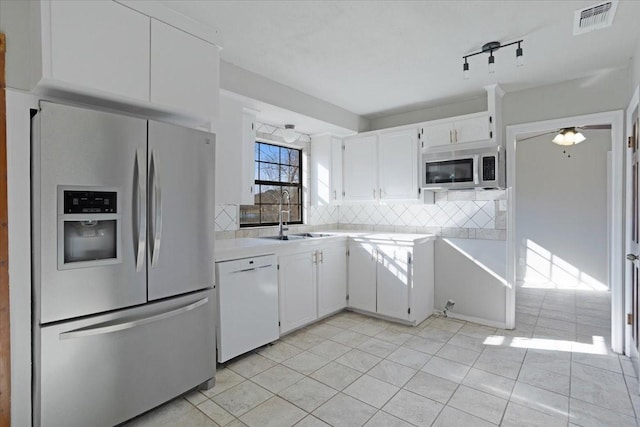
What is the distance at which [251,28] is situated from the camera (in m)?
2.30

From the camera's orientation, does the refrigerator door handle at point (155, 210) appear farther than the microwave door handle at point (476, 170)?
No

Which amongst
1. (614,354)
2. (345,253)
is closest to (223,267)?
(345,253)

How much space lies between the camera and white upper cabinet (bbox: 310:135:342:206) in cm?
439

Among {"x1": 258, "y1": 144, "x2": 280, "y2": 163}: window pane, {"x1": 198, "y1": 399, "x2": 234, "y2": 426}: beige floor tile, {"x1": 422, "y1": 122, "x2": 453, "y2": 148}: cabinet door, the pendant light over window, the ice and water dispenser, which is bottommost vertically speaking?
{"x1": 198, "y1": 399, "x2": 234, "y2": 426}: beige floor tile

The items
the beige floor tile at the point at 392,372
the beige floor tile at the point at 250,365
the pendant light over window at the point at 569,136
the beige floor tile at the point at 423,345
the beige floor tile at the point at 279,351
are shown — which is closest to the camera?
the beige floor tile at the point at 392,372

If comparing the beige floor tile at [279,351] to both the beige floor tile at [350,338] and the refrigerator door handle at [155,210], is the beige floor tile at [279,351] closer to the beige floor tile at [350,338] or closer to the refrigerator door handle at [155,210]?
the beige floor tile at [350,338]

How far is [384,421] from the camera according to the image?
6.47 ft

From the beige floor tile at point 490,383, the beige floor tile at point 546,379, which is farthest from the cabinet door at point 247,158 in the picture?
the beige floor tile at point 546,379

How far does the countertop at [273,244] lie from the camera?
2.65 m

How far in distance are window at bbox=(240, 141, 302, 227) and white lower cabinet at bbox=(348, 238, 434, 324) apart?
945 mm

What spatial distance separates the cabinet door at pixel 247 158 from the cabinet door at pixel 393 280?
5.16 feet

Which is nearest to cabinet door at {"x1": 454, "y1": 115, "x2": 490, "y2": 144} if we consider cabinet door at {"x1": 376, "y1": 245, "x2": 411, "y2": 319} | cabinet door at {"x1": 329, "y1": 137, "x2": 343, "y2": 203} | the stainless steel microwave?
the stainless steel microwave

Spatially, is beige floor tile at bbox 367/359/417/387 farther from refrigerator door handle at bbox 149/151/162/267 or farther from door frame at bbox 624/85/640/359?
door frame at bbox 624/85/640/359

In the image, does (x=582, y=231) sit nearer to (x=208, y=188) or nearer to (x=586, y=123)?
(x=586, y=123)
